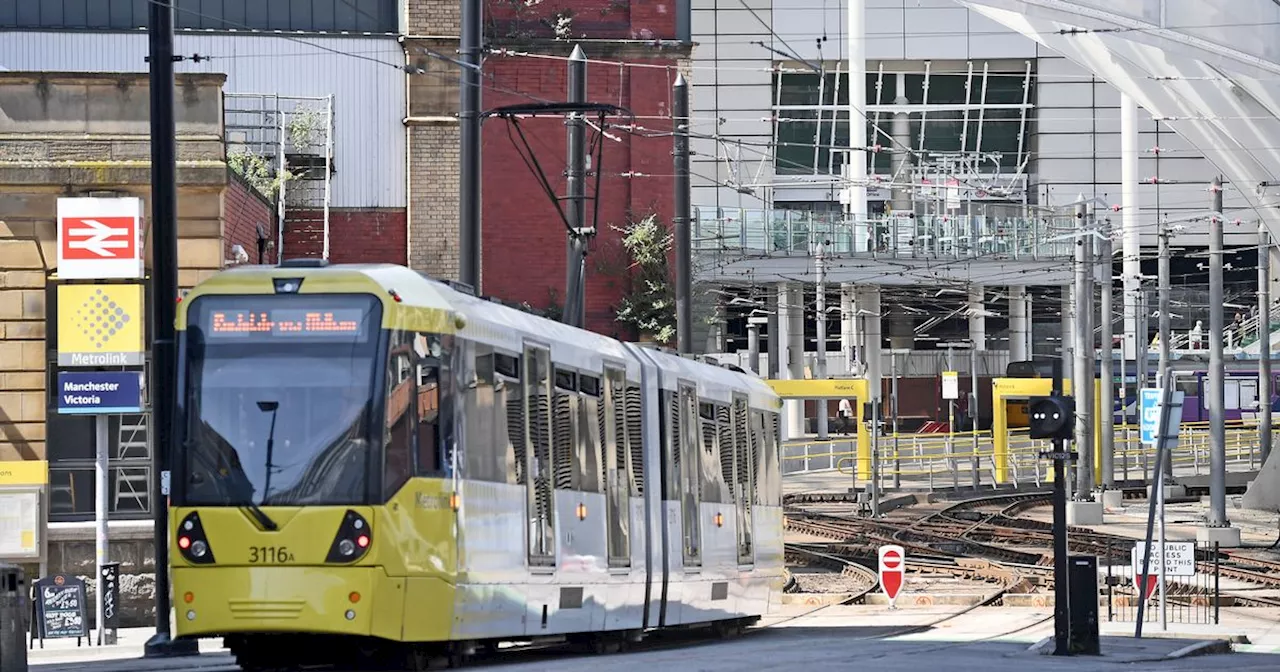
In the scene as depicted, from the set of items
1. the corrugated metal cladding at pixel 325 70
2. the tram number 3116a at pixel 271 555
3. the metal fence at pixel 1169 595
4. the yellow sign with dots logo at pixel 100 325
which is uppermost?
the corrugated metal cladding at pixel 325 70

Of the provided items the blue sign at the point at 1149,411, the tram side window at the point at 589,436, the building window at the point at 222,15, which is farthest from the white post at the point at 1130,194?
the tram side window at the point at 589,436

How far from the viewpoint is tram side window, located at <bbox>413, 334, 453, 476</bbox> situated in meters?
14.3

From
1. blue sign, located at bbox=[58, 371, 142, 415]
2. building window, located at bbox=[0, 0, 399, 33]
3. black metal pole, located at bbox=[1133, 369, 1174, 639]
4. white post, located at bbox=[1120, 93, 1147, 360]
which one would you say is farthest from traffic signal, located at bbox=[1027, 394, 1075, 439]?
white post, located at bbox=[1120, 93, 1147, 360]

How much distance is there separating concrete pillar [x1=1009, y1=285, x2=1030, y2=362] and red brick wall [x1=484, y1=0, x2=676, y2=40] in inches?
1035

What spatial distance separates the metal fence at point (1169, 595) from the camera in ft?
85.4

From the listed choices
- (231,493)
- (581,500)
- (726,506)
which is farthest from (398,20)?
(231,493)

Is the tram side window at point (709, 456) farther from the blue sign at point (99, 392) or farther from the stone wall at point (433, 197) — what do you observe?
the stone wall at point (433, 197)

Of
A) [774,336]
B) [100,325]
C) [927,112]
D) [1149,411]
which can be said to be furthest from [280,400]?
[927,112]

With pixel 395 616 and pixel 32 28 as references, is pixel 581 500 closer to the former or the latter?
A: pixel 395 616

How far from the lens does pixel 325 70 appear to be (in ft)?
154

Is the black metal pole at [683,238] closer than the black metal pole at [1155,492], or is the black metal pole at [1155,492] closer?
the black metal pole at [1155,492]

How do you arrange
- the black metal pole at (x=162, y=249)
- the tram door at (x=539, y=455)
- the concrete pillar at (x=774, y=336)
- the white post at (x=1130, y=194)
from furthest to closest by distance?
the concrete pillar at (x=774, y=336)
the white post at (x=1130, y=194)
the black metal pole at (x=162, y=249)
the tram door at (x=539, y=455)

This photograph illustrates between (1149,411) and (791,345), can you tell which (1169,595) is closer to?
(1149,411)

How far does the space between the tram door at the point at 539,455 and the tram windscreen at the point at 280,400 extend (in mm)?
2374
